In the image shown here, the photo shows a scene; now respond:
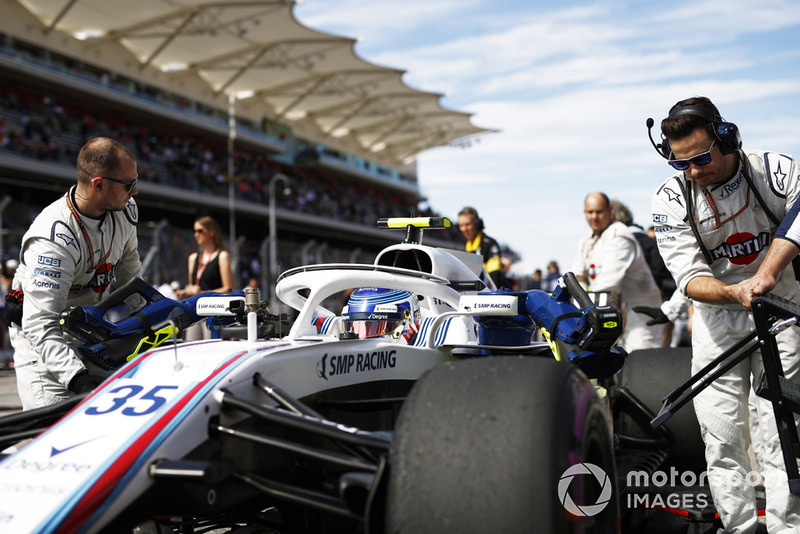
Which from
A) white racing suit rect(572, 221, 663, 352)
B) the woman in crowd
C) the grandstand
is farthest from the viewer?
the grandstand

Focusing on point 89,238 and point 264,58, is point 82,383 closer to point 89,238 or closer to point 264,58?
point 89,238

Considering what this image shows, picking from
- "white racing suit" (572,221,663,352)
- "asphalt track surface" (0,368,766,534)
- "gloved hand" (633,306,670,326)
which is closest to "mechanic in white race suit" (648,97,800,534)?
"asphalt track surface" (0,368,766,534)

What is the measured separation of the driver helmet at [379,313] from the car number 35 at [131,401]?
1.54 m

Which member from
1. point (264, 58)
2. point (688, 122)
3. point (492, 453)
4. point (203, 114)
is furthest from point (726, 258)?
point (264, 58)

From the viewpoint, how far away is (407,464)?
2020 millimetres

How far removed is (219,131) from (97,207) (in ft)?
115

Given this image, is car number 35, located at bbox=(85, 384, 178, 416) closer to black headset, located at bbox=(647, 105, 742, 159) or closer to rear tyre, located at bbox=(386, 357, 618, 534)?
rear tyre, located at bbox=(386, 357, 618, 534)

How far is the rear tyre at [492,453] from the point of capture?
1.94m

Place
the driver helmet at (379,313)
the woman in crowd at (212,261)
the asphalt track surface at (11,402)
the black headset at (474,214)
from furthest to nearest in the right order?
the black headset at (474,214)
the woman in crowd at (212,261)
the driver helmet at (379,313)
the asphalt track surface at (11,402)

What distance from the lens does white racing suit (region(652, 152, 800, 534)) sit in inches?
130

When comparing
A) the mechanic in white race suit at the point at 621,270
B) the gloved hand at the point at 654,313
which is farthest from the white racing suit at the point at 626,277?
the gloved hand at the point at 654,313

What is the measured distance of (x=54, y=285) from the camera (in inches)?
137

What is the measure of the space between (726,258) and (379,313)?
5.44 feet

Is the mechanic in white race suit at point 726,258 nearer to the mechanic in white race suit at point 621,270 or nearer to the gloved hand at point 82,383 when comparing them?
the gloved hand at point 82,383
